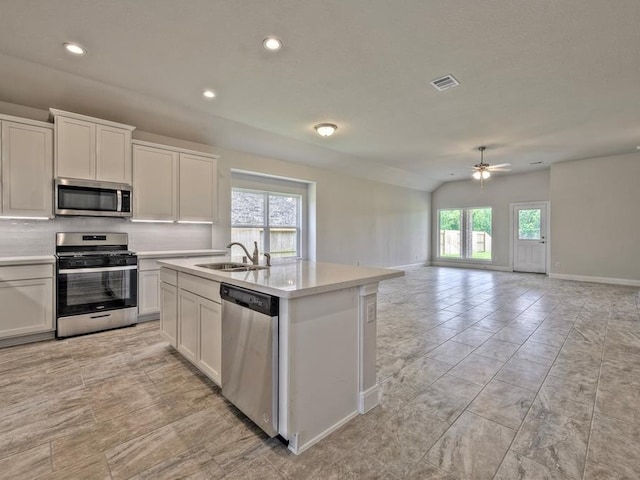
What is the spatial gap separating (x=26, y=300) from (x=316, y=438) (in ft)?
11.4

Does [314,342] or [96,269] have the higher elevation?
[96,269]

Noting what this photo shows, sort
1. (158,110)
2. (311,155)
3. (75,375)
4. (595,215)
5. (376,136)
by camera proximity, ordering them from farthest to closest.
Answer: (595,215)
(311,155)
(376,136)
(158,110)
(75,375)

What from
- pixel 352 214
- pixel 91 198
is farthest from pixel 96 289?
pixel 352 214

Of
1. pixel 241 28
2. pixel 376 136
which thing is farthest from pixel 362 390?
pixel 376 136

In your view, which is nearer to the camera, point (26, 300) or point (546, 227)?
point (26, 300)

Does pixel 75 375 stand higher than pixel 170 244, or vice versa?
pixel 170 244

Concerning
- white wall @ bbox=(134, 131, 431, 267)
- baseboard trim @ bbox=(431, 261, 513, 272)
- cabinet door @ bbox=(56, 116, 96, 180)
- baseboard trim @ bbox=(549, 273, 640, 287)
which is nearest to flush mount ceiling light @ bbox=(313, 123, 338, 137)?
white wall @ bbox=(134, 131, 431, 267)

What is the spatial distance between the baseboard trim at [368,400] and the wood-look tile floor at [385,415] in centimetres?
7

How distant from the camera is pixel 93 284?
140 inches

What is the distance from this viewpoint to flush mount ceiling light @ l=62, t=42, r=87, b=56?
2758 millimetres

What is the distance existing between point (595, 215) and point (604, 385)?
6.52 m

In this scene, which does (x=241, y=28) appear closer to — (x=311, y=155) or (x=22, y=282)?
(x=22, y=282)

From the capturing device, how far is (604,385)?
241 centimetres

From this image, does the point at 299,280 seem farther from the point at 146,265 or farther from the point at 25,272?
the point at 25,272
